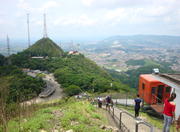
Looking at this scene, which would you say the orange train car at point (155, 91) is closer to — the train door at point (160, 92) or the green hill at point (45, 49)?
the train door at point (160, 92)

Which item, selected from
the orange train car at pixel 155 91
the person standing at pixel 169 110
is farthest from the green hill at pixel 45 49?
the person standing at pixel 169 110

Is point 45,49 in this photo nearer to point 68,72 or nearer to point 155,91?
point 68,72

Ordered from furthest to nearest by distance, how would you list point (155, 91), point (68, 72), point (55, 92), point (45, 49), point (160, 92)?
point (45, 49)
point (68, 72)
point (55, 92)
point (160, 92)
point (155, 91)

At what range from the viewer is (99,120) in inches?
336

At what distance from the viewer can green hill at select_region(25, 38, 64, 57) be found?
6291 cm

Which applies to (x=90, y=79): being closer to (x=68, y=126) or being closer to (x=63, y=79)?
(x=63, y=79)

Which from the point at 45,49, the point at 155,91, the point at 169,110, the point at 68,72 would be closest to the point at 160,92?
the point at 155,91

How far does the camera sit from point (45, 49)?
231ft

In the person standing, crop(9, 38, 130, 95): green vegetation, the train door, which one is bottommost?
crop(9, 38, 130, 95): green vegetation

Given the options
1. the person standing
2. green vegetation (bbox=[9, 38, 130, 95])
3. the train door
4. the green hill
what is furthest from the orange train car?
the green hill

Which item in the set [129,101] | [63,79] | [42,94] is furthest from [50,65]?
[129,101]

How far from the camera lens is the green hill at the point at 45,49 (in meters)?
62.9

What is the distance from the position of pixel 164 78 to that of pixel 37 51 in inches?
2282

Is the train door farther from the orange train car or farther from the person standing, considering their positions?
the person standing
